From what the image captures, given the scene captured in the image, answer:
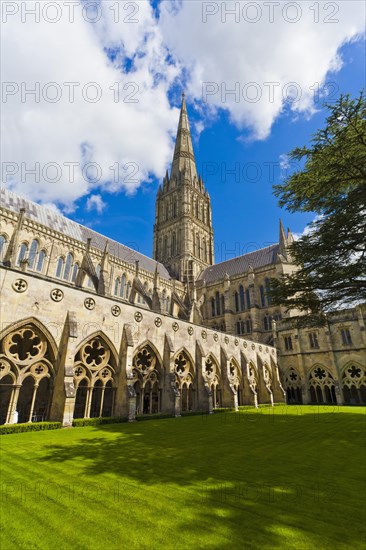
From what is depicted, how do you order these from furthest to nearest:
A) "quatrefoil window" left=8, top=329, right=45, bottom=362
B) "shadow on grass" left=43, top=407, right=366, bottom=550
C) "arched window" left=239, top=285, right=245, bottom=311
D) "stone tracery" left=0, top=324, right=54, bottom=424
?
1. "arched window" left=239, top=285, right=245, bottom=311
2. "quatrefoil window" left=8, top=329, right=45, bottom=362
3. "stone tracery" left=0, top=324, right=54, bottom=424
4. "shadow on grass" left=43, top=407, right=366, bottom=550

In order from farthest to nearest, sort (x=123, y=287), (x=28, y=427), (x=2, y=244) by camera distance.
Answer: (x=123, y=287) → (x=2, y=244) → (x=28, y=427)

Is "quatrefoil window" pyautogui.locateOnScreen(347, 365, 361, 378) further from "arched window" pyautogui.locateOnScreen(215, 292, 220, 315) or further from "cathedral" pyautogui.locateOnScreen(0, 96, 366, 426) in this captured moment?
"arched window" pyautogui.locateOnScreen(215, 292, 220, 315)

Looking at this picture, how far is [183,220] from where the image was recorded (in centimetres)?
5059

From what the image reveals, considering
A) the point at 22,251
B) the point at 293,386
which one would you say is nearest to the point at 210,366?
the point at 293,386

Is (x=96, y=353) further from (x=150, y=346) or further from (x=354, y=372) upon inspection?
(x=354, y=372)

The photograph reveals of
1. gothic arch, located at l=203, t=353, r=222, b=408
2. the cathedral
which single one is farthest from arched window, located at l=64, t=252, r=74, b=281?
gothic arch, located at l=203, t=353, r=222, b=408

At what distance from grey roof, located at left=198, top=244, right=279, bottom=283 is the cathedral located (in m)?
0.25

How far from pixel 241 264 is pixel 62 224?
2836 centimetres

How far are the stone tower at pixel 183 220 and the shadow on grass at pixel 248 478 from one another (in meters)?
36.7

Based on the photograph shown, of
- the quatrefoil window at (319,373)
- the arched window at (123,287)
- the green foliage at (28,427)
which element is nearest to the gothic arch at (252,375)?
the quatrefoil window at (319,373)

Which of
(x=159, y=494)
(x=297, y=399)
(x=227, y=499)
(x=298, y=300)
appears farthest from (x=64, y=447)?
(x=297, y=399)

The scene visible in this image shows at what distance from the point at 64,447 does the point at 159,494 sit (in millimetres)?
A: 4535

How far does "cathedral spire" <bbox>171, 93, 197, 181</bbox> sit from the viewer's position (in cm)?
5788

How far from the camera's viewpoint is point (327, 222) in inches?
521
